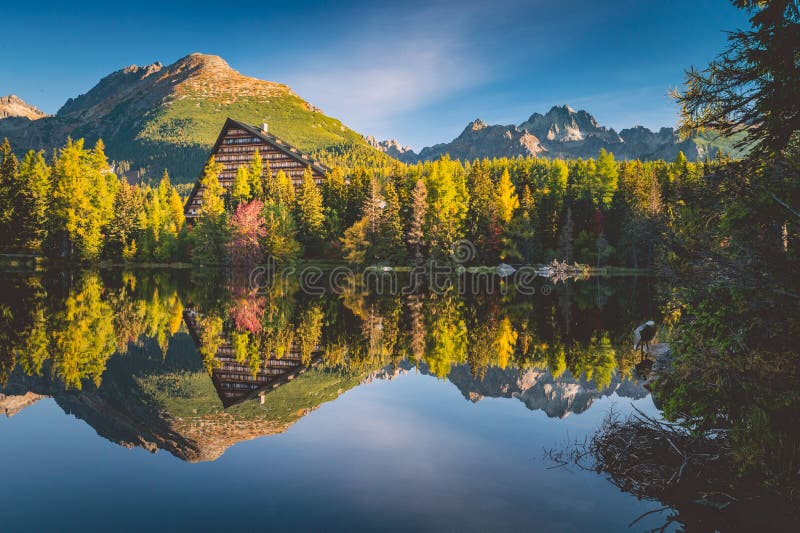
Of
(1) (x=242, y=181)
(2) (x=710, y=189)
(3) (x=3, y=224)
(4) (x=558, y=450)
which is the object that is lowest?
(4) (x=558, y=450)

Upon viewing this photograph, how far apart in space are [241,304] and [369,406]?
17.8 metres

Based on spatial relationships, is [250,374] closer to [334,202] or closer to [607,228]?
[334,202]

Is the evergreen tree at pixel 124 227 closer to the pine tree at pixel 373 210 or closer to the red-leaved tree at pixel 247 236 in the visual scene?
the red-leaved tree at pixel 247 236

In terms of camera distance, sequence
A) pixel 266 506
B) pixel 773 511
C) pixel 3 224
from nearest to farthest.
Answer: pixel 773 511, pixel 266 506, pixel 3 224

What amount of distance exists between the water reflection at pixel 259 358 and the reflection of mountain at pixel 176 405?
41mm

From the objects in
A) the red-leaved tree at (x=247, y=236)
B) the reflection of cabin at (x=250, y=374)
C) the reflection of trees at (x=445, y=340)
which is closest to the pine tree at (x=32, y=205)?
the red-leaved tree at (x=247, y=236)

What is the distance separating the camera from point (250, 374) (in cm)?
1283

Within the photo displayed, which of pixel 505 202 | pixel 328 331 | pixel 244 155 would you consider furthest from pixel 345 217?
pixel 328 331

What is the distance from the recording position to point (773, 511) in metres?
5.92

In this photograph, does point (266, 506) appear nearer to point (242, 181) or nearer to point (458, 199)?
point (458, 199)

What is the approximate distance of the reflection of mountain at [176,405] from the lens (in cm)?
887

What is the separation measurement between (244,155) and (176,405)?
87.4 meters

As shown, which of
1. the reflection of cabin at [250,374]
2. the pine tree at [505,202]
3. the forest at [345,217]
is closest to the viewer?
the reflection of cabin at [250,374]

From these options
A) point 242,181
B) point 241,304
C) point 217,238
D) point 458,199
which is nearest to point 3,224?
point 217,238
